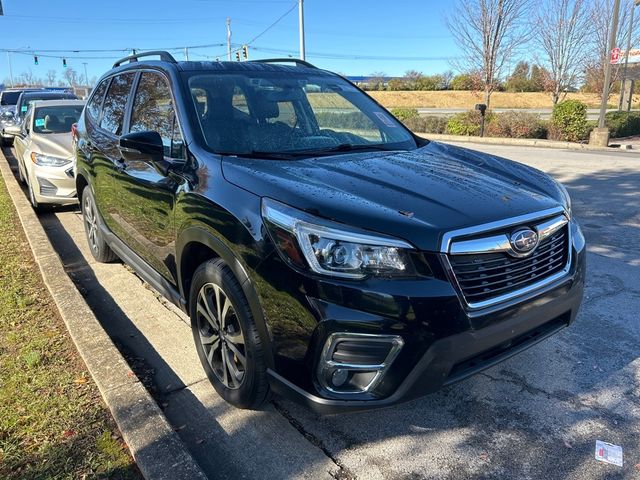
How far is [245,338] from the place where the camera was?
8.23 feet

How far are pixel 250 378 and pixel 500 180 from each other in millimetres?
1698

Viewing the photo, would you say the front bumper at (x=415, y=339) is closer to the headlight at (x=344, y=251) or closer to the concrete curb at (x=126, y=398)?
the headlight at (x=344, y=251)

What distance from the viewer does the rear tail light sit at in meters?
2.12

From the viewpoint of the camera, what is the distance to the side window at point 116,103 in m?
4.14

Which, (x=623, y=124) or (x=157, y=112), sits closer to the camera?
(x=157, y=112)

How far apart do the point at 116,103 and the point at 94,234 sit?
64.5 inches

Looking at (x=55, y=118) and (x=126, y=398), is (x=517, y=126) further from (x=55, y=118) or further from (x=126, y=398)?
(x=126, y=398)

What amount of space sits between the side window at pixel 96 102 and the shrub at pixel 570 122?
16.8 metres

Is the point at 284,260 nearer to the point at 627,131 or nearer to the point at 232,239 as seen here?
the point at 232,239

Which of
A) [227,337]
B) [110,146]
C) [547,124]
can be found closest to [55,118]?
[110,146]

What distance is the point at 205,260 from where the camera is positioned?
2920 mm

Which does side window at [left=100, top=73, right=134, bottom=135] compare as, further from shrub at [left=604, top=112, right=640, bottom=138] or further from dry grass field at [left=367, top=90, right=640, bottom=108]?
dry grass field at [left=367, top=90, right=640, bottom=108]

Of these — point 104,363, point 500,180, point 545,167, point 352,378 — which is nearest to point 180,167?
point 104,363

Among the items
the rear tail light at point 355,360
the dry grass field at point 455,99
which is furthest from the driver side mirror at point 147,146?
the dry grass field at point 455,99
